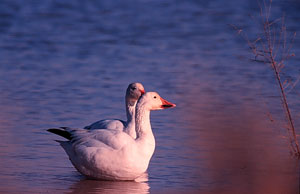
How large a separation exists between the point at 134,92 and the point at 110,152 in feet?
5.73

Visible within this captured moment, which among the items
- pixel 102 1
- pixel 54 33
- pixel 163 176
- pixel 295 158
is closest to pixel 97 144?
pixel 163 176

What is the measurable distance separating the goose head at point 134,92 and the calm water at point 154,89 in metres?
0.63

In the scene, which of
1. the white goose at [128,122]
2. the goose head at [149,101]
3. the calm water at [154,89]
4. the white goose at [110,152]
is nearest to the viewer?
the calm water at [154,89]

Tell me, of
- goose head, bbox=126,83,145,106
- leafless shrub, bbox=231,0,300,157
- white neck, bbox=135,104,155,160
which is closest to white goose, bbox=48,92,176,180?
white neck, bbox=135,104,155,160

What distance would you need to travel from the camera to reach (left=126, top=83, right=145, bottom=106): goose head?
8.77m

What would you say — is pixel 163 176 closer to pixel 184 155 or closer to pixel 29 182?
pixel 184 155

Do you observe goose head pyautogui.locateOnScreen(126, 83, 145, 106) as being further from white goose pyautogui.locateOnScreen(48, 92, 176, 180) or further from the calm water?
white goose pyautogui.locateOnScreen(48, 92, 176, 180)

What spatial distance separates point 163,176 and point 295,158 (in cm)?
154

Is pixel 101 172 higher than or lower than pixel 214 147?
lower

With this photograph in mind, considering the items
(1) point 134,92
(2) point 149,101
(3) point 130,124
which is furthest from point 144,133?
(1) point 134,92

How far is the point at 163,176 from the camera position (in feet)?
24.4

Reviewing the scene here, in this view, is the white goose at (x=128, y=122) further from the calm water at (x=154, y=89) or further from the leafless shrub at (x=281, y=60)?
the leafless shrub at (x=281, y=60)

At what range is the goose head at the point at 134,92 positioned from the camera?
28.8 ft

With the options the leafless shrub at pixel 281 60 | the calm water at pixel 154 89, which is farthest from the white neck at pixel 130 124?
the leafless shrub at pixel 281 60
